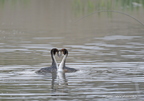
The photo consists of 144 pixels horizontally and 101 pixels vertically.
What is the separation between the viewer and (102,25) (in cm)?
2659

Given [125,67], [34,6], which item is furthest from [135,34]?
[34,6]

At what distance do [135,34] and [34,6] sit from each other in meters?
16.2

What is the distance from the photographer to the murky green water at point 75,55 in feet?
35.2

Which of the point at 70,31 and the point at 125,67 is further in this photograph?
the point at 70,31

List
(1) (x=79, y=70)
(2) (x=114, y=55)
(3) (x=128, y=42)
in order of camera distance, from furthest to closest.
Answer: (3) (x=128, y=42), (2) (x=114, y=55), (1) (x=79, y=70)

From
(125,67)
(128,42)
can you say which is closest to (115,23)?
(128,42)

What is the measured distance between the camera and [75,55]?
1678 cm

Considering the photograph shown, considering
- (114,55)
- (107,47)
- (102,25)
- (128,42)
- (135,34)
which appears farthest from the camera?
(102,25)

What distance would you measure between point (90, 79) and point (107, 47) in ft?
21.8

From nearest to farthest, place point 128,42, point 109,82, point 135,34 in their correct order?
point 109,82 < point 128,42 < point 135,34

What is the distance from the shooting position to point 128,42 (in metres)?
20.3

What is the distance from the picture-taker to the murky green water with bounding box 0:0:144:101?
35.2 ft

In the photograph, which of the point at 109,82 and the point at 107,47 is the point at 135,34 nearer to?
the point at 107,47

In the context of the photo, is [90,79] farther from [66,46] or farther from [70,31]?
[70,31]
